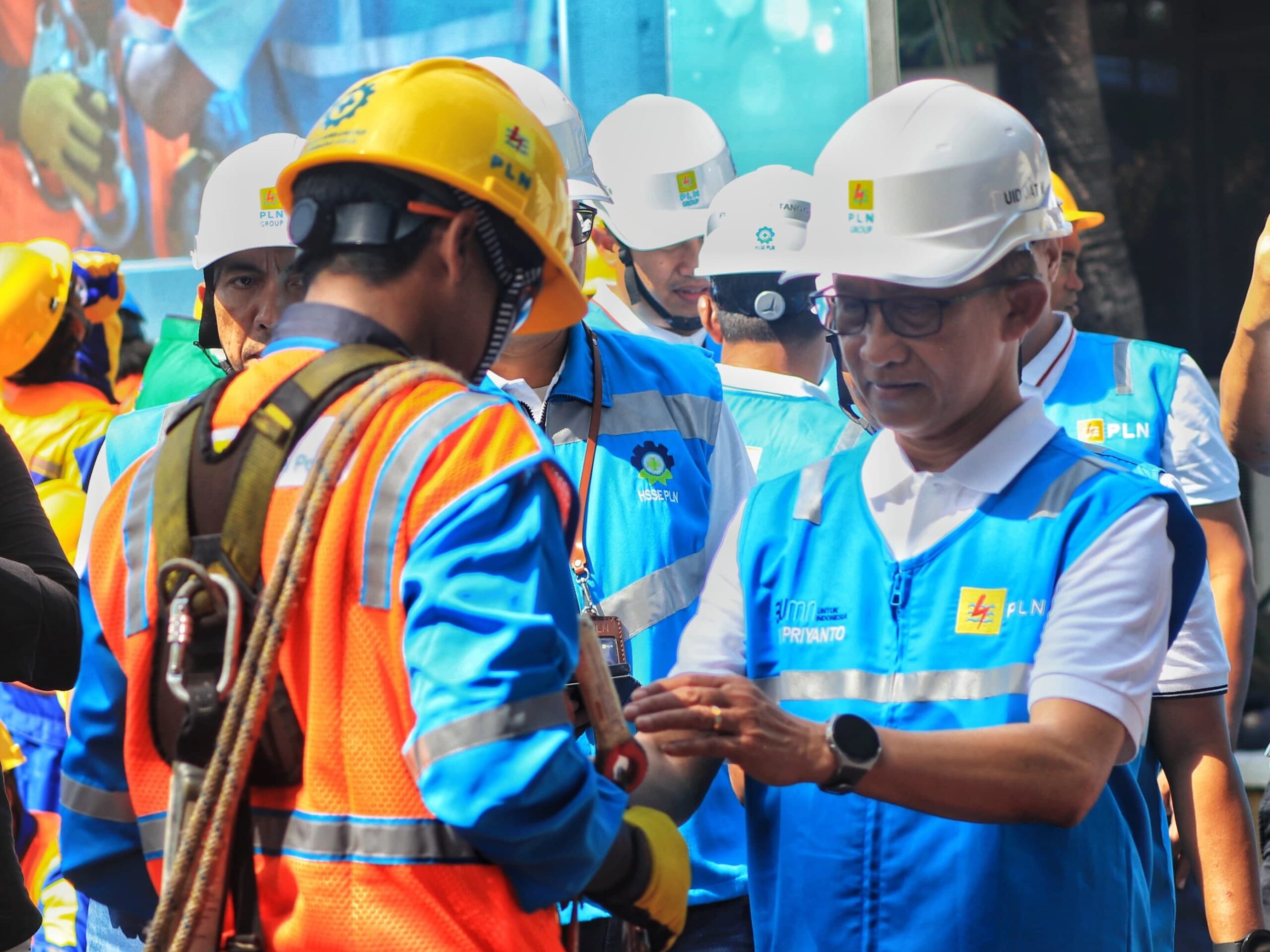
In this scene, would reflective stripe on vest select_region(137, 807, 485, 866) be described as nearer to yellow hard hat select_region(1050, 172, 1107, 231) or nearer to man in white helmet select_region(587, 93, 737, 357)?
yellow hard hat select_region(1050, 172, 1107, 231)

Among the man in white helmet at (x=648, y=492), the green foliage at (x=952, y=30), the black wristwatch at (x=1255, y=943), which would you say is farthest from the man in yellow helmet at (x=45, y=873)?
the green foliage at (x=952, y=30)

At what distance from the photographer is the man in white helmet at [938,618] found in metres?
2.02

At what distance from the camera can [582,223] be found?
339 cm

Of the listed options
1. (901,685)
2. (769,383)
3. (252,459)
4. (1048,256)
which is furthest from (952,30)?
(252,459)

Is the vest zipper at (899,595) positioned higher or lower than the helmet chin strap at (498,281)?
lower

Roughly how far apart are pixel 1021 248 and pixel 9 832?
2068mm

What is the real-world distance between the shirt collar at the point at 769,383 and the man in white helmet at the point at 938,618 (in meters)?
1.60

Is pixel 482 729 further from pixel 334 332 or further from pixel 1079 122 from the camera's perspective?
pixel 1079 122

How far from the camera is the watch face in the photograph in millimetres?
1957

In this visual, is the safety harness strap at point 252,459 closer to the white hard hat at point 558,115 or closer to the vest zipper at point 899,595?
the vest zipper at point 899,595

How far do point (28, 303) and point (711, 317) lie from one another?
2637mm

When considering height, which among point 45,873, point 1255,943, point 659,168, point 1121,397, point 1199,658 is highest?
point 659,168

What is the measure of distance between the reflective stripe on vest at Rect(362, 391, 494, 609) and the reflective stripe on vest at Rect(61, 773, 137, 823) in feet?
1.62

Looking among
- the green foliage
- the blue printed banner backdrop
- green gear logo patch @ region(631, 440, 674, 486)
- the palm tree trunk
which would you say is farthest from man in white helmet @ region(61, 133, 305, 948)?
the palm tree trunk
